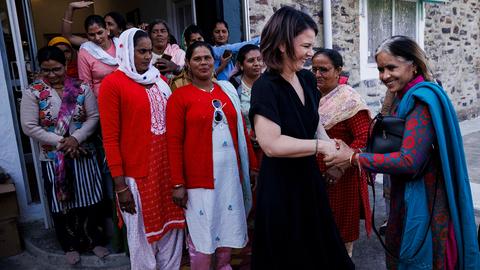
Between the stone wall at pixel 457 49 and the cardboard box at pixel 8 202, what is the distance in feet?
24.5

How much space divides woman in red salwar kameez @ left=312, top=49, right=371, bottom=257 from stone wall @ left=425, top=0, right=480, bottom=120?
6094 mm

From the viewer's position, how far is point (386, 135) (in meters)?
1.77

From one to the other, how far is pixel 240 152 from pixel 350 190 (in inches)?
30.6

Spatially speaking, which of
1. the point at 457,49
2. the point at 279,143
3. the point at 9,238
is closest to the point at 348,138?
the point at 279,143

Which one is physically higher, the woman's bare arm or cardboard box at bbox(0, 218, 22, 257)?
the woman's bare arm

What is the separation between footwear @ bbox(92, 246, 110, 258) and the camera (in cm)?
300

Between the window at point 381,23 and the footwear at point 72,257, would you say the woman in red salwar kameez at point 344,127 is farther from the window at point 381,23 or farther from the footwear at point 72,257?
the window at point 381,23

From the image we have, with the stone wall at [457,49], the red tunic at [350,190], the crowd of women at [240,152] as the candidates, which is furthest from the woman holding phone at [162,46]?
the stone wall at [457,49]

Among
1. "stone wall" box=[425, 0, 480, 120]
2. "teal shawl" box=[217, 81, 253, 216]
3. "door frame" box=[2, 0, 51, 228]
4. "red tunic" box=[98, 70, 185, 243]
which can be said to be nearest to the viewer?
"red tunic" box=[98, 70, 185, 243]

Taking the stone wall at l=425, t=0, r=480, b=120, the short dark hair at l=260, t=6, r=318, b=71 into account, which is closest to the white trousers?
the short dark hair at l=260, t=6, r=318, b=71

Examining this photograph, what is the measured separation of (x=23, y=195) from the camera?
137 inches

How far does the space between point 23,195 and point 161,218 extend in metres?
1.81

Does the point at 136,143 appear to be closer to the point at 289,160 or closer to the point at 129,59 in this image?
the point at 129,59

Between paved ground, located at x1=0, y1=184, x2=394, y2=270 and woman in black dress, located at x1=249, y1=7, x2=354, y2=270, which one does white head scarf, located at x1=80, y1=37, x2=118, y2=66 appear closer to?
paved ground, located at x1=0, y1=184, x2=394, y2=270
